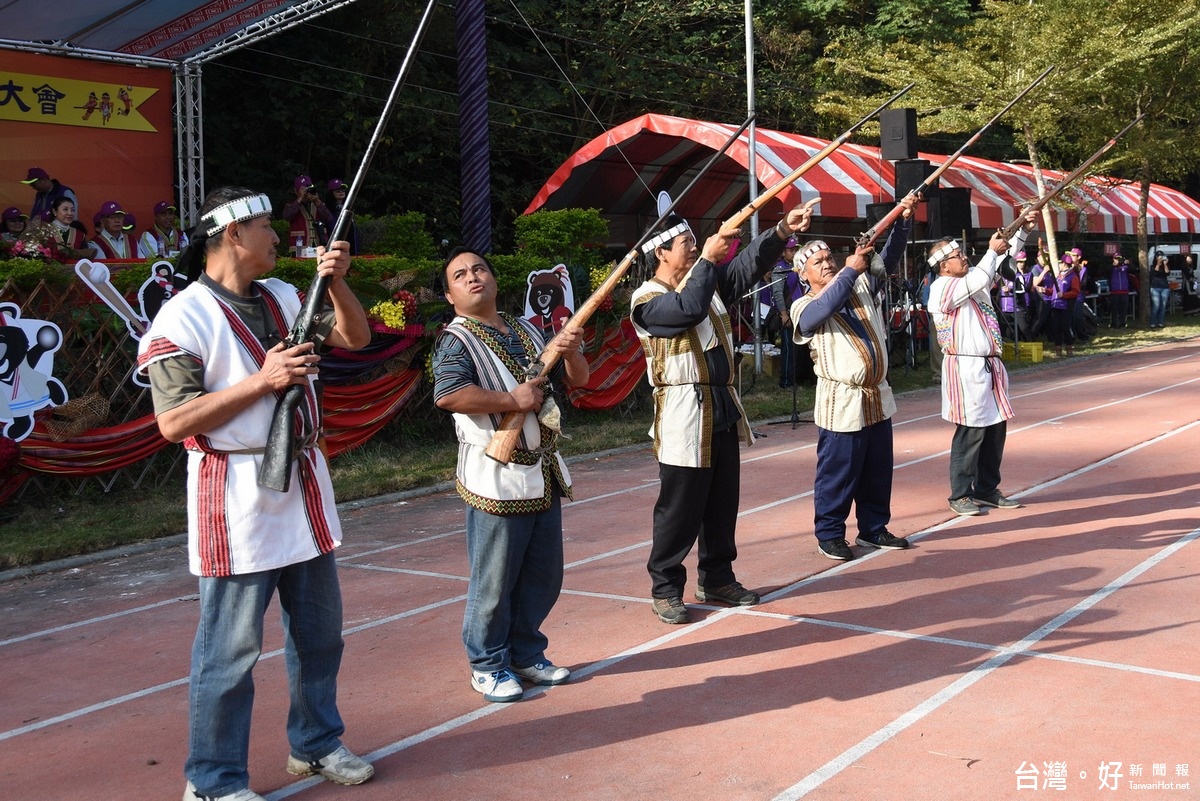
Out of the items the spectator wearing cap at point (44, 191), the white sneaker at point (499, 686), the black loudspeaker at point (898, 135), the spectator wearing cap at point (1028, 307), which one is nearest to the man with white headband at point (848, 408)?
the white sneaker at point (499, 686)

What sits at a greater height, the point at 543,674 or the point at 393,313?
the point at 393,313

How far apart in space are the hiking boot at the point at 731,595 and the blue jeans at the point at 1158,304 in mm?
25970

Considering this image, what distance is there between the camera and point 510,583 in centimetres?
471

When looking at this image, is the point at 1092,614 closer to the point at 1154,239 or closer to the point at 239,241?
the point at 239,241

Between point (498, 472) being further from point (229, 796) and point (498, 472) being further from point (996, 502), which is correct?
point (996, 502)

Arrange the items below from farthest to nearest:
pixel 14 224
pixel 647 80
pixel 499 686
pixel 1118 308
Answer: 1. pixel 1118 308
2. pixel 647 80
3. pixel 14 224
4. pixel 499 686

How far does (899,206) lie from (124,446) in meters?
6.43

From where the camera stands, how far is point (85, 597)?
278 inches

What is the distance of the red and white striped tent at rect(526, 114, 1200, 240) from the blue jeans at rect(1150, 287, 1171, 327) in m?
5.83

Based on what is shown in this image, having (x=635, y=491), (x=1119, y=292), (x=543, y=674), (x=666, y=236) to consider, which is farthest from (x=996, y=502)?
(x=1119, y=292)

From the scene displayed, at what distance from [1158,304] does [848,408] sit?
2473 centimetres

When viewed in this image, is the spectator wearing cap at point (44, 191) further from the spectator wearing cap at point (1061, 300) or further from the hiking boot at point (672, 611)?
the spectator wearing cap at point (1061, 300)

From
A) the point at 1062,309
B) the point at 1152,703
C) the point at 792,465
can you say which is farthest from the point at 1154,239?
the point at 1152,703

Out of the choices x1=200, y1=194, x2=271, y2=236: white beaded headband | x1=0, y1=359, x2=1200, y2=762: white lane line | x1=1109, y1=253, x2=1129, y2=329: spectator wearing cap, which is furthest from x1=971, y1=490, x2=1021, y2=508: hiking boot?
x1=1109, y1=253, x2=1129, y2=329: spectator wearing cap
